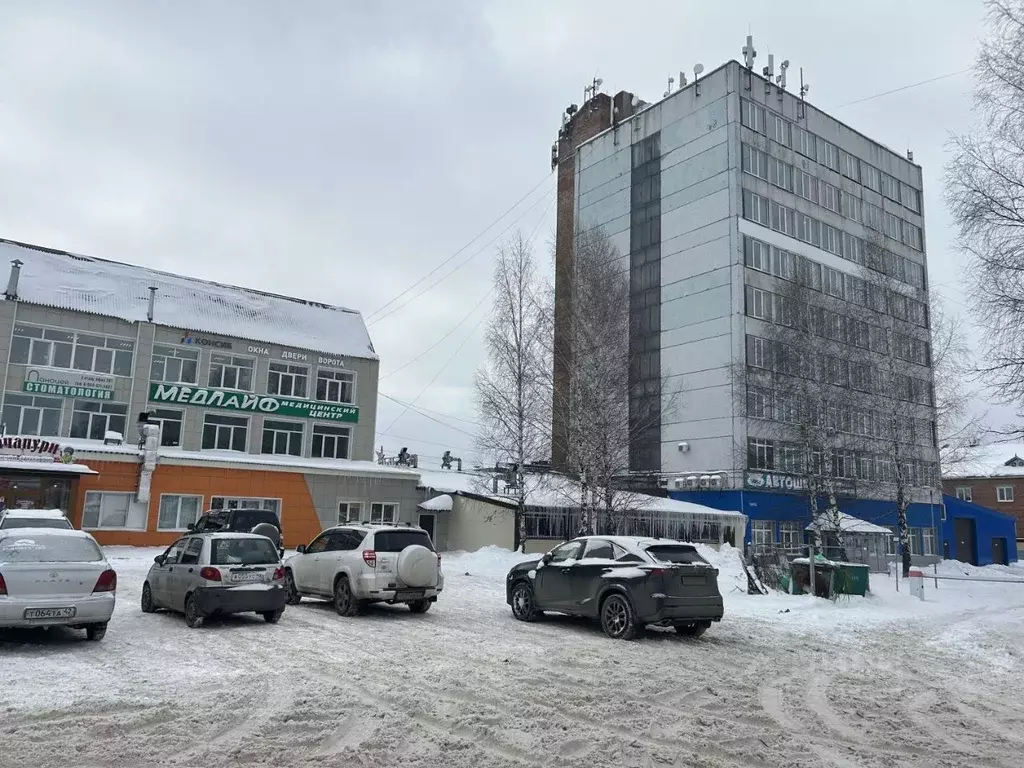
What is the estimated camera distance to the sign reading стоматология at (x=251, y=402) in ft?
115

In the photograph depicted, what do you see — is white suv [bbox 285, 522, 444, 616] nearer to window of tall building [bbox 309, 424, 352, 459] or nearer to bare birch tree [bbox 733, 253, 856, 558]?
bare birch tree [bbox 733, 253, 856, 558]

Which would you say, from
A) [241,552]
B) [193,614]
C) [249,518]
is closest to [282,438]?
[249,518]

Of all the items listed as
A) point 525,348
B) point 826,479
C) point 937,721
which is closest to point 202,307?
point 525,348

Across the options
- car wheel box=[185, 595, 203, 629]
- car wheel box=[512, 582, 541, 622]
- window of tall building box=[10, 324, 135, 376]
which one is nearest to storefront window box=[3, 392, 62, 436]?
window of tall building box=[10, 324, 135, 376]

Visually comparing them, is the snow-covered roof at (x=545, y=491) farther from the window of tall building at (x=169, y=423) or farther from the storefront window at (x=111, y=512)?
the storefront window at (x=111, y=512)

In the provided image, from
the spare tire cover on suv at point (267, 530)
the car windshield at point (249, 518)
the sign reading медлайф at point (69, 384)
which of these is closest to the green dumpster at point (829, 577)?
the spare tire cover on suv at point (267, 530)

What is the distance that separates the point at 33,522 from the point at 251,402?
808 inches

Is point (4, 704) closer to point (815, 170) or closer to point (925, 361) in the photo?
point (925, 361)

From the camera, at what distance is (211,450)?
1409 inches

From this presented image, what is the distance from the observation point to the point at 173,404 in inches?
1387

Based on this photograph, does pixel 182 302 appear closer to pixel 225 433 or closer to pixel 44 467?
pixel 225 433

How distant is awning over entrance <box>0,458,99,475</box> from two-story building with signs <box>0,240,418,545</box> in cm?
6

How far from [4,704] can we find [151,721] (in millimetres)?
1580

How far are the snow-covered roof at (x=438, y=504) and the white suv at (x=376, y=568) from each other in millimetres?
21912
